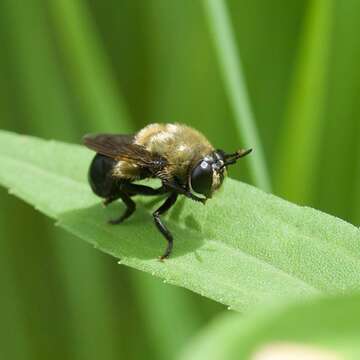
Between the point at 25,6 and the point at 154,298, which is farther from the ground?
the point at 25,6

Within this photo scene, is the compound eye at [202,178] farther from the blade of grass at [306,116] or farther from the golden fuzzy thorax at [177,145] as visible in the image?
the blade of grass at [306,116]

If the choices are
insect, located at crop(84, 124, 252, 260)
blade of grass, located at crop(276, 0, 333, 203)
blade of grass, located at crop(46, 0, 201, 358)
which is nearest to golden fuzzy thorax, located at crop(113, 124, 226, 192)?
insect, located at crop(84, 124, 252, 260)

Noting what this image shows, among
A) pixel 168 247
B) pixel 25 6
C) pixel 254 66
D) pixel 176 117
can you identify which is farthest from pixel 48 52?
pixel 168 247

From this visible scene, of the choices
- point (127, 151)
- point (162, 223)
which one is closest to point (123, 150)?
point (127, 151)

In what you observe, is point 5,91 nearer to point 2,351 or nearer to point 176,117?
point 176,117

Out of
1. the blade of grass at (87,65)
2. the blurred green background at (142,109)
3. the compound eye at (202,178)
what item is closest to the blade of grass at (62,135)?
the blurred green background at (142,109)

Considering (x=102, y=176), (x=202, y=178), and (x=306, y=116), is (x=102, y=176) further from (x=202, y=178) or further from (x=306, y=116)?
(x=306, y=116)

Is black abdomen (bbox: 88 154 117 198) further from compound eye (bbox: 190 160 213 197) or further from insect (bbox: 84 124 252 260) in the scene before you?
compound eye (bbox: 190 160 213 197)
